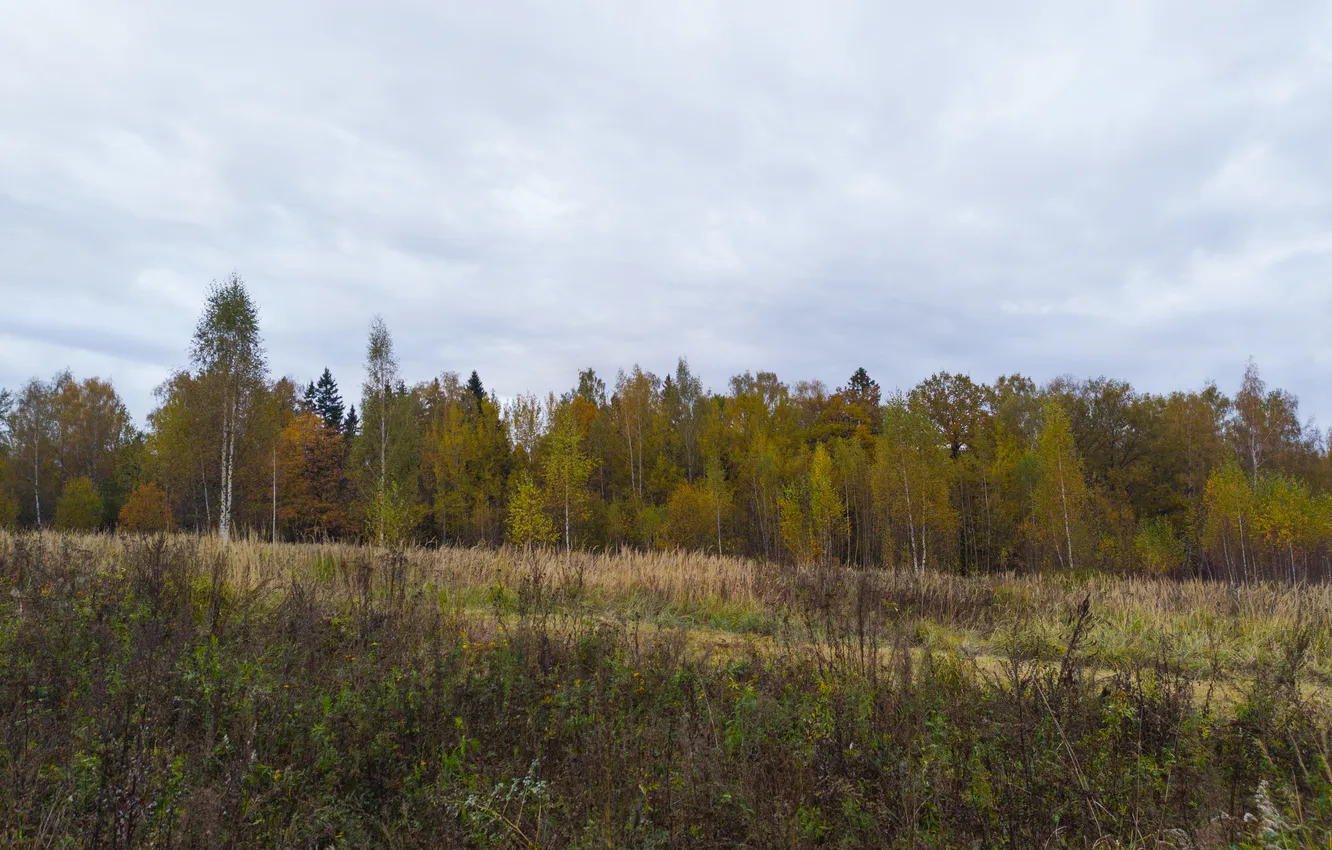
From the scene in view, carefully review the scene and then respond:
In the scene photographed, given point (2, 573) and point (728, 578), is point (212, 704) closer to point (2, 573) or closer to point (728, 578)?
point (2, 573)

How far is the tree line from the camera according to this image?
2830 centimetres

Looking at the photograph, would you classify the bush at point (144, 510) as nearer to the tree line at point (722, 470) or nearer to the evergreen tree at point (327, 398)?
the tree line at point (722, 470)

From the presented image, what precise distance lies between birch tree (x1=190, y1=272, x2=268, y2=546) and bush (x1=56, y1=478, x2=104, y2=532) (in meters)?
20.5

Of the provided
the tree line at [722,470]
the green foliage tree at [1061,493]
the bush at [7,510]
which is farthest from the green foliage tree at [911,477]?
the bush at [7,510]

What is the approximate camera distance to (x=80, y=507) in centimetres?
3603

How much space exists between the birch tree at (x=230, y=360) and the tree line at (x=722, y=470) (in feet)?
0.24

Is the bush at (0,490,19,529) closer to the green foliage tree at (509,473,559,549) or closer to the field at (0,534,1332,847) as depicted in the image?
the green foliage tree at (509,473,559,549)

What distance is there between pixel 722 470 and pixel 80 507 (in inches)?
1317

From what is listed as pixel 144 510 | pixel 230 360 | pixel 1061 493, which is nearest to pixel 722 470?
pixel 1061 493

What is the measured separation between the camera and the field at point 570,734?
10.6 ft

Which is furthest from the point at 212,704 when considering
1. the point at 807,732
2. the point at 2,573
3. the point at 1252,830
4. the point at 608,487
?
the point at 608,487

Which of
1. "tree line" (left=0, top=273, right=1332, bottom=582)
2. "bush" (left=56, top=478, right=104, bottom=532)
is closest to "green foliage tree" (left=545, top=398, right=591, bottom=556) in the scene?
"tree line" (left=0, top=273, right=1332, bottom=582)

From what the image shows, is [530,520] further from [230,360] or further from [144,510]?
[144,510]

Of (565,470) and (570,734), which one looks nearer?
(570,734)
